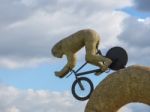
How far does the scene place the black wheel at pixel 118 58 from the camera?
18203mm

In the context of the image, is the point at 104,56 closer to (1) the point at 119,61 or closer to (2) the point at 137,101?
(1) the point at 119,61

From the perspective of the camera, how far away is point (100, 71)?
18438 millimetres

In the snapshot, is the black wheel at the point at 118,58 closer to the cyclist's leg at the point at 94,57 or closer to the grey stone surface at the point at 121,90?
the cyclist's leg at the point at 94,57

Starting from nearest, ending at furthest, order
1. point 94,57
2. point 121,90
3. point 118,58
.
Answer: point 121,90
point 118,58
point 94,57

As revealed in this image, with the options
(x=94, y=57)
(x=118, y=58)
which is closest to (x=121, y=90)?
(x=118, y=58)

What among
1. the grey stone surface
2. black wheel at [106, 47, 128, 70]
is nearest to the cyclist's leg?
black wheel at [106, 47, 128, 70]

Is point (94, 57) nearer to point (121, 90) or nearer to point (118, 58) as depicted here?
point (118, 58)

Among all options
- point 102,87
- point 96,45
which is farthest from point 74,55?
point 102,87

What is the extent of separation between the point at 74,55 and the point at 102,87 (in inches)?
88.0

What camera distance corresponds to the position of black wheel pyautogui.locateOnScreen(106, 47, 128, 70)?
18.2m

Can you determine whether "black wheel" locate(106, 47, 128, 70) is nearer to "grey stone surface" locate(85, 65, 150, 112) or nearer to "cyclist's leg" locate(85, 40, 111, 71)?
"cyclist's leg" locate(85, 40, 111, 71)

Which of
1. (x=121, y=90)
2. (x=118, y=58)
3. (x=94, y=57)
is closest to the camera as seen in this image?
(x=121, y=90)

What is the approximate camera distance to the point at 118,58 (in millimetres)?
18266

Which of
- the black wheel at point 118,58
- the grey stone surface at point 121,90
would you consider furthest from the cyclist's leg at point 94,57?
the grey stone surface at point 121,90
